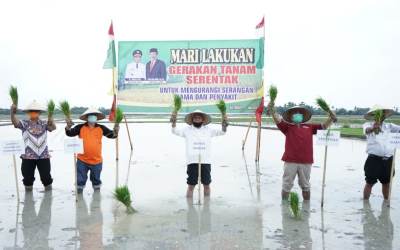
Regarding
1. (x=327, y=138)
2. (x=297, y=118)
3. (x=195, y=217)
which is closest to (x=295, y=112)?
(x=297, y=118)

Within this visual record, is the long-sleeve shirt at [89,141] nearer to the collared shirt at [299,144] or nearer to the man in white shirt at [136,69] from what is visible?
the collared shirt at [299,144]

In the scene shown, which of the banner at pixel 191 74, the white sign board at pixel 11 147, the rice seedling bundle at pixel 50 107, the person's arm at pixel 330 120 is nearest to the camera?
the person's arm at pixel 330 120

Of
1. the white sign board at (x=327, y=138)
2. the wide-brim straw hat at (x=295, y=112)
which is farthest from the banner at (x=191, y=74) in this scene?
the white sign board at (x=327, y=138)

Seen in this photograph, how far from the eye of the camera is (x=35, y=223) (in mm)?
5676

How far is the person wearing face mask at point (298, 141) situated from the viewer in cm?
665

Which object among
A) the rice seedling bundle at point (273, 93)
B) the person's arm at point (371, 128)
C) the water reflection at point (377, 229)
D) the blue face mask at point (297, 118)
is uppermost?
the rice seedling bundle at point (273, 93)

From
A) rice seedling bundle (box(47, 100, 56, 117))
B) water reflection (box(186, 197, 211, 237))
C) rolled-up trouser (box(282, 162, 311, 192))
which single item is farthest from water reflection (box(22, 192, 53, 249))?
rolled-up trouser (box(282, 162, 311, 192))

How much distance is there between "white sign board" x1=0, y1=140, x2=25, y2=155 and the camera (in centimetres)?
671

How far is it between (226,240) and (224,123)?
2.60m

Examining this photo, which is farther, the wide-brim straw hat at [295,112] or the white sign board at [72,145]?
the wide-brim straw hat at [295,112]

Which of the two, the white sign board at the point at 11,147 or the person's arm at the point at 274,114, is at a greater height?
the person's arm at the point at 274,114

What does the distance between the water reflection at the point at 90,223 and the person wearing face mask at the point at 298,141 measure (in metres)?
2.94

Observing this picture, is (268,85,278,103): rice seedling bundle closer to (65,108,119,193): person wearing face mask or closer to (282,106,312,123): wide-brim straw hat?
(282,106,312,123): wide-brim straw hat

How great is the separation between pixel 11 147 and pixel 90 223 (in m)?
2.10
